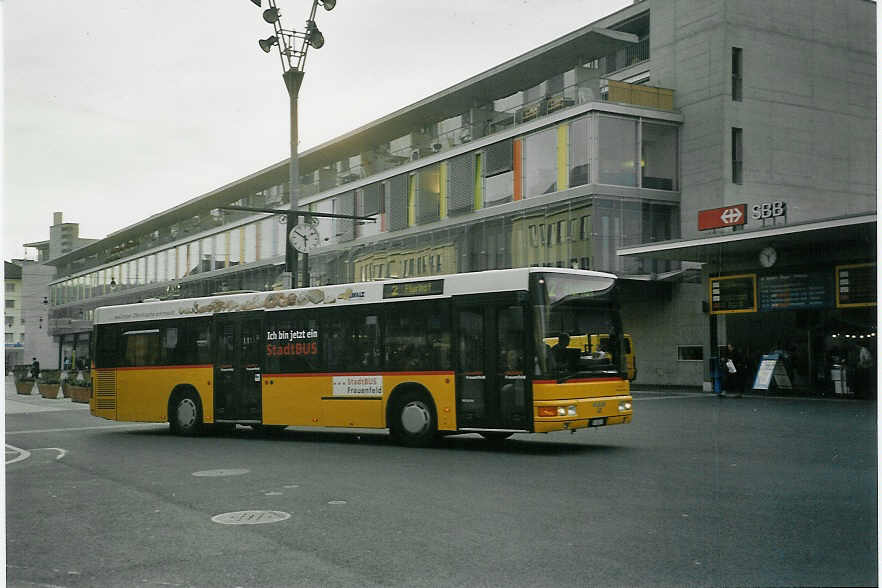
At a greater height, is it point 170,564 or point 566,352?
point 566,352

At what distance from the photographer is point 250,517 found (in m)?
8.41

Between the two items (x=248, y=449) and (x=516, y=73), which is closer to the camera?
(x=248, y=449)

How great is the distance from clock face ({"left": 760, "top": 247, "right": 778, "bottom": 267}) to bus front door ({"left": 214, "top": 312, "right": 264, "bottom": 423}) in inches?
605

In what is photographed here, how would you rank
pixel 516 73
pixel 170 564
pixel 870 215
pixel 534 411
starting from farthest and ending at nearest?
pixel 516 73 → pixel 534 411 → pixel 870 215 → pixel 170 564

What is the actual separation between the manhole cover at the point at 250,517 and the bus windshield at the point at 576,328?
18.5ft

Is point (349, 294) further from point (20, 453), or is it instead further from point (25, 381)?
point (25, 381)

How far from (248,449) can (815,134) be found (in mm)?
10059

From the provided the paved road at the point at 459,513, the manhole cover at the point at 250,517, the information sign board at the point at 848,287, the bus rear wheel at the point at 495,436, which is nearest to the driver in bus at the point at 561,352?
the paved road at the point at 459,513

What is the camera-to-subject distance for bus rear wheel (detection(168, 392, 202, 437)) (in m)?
18.4

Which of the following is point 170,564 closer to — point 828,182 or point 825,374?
point 828,182

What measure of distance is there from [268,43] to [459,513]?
5752 millimetres

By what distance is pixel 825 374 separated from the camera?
23953mm

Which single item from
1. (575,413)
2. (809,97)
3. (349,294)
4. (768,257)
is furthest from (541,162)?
(809,97)

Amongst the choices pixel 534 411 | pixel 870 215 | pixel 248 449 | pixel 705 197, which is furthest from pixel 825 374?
pixel 870 215
